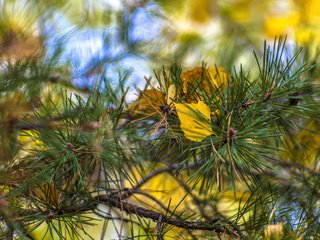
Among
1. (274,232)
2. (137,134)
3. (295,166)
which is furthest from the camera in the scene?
(295,166)

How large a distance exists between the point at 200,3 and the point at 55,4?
1.05 m


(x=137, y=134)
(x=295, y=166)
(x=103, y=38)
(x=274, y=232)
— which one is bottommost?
(x=274, y=232)

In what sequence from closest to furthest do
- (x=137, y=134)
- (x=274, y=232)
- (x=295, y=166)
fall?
(x=274, y=232) → (x=137, y=134) → (x=295, y=166)

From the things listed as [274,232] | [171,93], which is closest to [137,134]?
[171,93]

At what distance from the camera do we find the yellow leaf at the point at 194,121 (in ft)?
2.31

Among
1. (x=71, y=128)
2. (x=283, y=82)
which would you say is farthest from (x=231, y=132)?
(x=71, y=128)

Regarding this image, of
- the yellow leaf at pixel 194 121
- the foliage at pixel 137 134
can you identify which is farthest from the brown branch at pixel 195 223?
the yellow leaf at pixel 194 121

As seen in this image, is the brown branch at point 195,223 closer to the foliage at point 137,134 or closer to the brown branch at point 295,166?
the foliage at point 137,134

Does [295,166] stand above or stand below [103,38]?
below

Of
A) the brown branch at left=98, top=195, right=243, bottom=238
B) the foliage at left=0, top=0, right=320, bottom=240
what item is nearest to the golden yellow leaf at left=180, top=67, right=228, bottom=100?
the foliage at left=0, top=0, right=320, bottom=240

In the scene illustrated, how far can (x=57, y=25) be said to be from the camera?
3.05ft

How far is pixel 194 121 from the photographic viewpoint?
699 mm

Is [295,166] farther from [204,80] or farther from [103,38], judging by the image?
[103,38]

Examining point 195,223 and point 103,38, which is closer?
point 195,223
